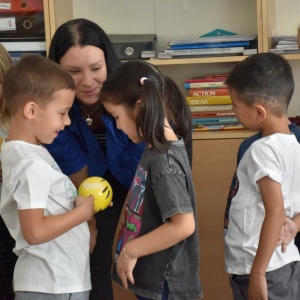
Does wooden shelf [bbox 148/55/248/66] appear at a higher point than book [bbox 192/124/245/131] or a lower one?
higher

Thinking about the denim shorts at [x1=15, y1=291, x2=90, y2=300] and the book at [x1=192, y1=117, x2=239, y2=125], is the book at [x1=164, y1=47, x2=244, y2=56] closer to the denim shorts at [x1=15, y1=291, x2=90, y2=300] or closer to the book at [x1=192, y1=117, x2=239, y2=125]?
the book at [x1=192, y1=117, x2=239, y2=125]

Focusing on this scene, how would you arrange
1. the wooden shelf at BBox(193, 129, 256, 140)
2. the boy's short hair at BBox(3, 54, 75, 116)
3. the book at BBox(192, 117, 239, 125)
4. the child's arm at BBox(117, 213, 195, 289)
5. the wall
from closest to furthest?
the child's arm at BBox(117, 213, 195, 289), the boy's short hair at BBox(3, 54, 75, 116), the wooden shelf at BBox(193, 129, 256, 140), the book at BBox(192, 117, 239, 125), the wall

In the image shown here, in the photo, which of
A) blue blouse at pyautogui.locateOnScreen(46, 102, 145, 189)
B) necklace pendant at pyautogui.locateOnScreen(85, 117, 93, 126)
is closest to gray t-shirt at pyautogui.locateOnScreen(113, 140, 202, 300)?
blue blouse at pyautogui.locateOnScreen(46, 102, 145, 189)

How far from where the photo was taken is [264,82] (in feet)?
5.66

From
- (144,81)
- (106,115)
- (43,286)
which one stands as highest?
(144,81)

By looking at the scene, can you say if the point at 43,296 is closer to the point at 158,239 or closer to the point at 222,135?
the point at 158,239

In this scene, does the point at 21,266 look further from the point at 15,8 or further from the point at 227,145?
the point at 15,8

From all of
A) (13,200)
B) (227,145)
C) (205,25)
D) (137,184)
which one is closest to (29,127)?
(13,200)

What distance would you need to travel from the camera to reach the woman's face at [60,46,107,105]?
2.01 m

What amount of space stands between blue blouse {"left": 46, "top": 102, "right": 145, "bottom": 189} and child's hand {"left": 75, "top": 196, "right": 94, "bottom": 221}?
1.06 feet

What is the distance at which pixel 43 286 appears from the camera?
1612 millimetres

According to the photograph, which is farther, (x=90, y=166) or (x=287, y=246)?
(x=90, y=166)

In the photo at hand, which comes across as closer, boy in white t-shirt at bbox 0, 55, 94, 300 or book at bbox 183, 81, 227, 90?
boy in white t-shirt at bbox 0, 55, 94, 300

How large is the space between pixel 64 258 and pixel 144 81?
49cm
